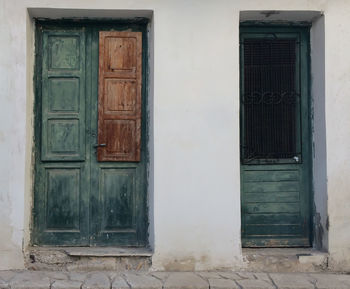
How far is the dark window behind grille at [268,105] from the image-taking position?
19.7 feet

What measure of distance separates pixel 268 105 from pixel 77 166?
2.42 m

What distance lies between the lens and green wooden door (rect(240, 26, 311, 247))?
5988 millimetres

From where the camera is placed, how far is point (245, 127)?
5.99 meters

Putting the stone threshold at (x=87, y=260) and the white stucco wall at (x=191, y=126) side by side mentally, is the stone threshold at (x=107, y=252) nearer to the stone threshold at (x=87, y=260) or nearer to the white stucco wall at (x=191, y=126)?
the stone threshold at (x=87, y=260)

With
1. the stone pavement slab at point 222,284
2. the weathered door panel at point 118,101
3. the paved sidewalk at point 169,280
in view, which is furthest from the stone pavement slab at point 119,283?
the weathered door panel at point 118,101

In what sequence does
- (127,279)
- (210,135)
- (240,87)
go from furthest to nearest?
(240,87)
(210,135)
(127,279)

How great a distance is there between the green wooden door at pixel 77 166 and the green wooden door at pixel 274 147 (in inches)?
49.4

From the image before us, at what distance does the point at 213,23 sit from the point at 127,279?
3.02m

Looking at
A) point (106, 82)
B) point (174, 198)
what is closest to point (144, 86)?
point (106, 82)

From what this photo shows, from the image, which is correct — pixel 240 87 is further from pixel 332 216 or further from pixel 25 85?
pixel 25 85

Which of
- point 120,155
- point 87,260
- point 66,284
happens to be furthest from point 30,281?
point 120,155

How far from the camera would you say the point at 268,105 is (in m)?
6.00

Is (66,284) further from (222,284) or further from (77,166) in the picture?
(222,284)

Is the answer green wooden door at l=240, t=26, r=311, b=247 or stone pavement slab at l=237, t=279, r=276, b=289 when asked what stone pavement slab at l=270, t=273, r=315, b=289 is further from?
green wooden door at l=240, t=26, r=311, b=247
